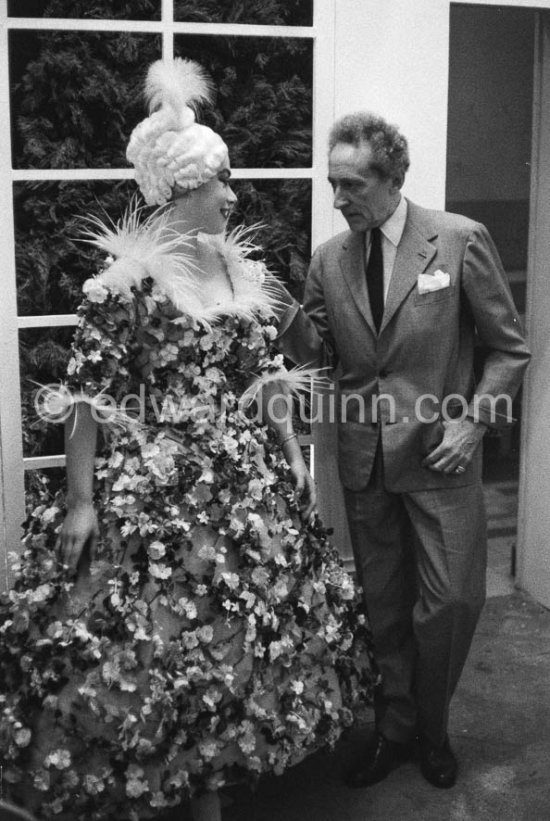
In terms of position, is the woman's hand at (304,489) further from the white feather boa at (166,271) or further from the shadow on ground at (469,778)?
the shadow on ground at (469,778)

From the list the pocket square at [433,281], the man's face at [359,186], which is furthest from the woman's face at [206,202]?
the pocket square at [433,281]

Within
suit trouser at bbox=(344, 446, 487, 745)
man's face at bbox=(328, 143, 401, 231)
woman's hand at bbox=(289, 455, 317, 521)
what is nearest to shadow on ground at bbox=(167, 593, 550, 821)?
suit trouser at bbox=(344, 446, 487, 745)

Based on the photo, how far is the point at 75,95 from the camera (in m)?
2.91

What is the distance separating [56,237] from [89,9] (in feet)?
1.97

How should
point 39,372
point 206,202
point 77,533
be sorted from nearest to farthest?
point 77,533 → point 206,202 → point 39,372

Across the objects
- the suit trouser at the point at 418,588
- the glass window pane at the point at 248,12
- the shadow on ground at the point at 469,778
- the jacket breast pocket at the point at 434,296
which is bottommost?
the shadow on ground at the point at 469,778

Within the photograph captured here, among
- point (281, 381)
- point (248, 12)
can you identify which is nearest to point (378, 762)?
point (281, 381)

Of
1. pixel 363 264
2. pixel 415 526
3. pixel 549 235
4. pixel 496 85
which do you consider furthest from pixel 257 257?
→ pixel 496 85

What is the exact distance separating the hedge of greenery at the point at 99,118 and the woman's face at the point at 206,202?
0.49 metres

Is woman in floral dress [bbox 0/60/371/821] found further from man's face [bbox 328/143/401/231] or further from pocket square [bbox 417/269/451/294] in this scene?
pocket square [bbox 417/269/451/294]

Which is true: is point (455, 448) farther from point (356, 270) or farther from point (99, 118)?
point (99, 118)

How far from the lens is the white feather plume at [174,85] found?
2502mm

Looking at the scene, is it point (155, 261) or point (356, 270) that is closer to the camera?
point (155, 261)

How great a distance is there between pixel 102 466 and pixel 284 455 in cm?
54
